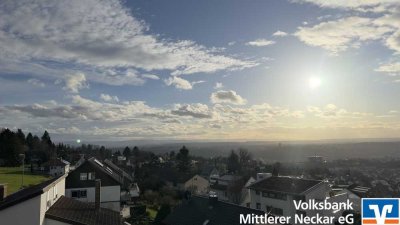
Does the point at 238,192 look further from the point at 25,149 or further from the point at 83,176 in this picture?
the point at 25,149

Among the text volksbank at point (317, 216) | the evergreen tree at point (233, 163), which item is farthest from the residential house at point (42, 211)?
the evergreen tree at point (233, 163)

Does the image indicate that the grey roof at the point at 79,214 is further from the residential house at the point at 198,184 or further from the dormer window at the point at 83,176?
the residential house at the point at 198,184

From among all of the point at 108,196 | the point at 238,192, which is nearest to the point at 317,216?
the point at 238,192

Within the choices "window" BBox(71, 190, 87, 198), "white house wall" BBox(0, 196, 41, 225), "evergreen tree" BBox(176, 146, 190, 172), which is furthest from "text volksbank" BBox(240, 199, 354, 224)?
"evergreen tree" BBox(176, 146, 190, 172)

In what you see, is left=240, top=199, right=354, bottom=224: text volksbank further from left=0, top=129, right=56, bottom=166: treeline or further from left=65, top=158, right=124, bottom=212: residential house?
left=0, top=129, right=56, bottom=166: treeline

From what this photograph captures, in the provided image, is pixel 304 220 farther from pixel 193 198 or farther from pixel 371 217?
pixel 371 217

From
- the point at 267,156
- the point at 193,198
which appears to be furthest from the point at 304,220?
the point at 267,156
